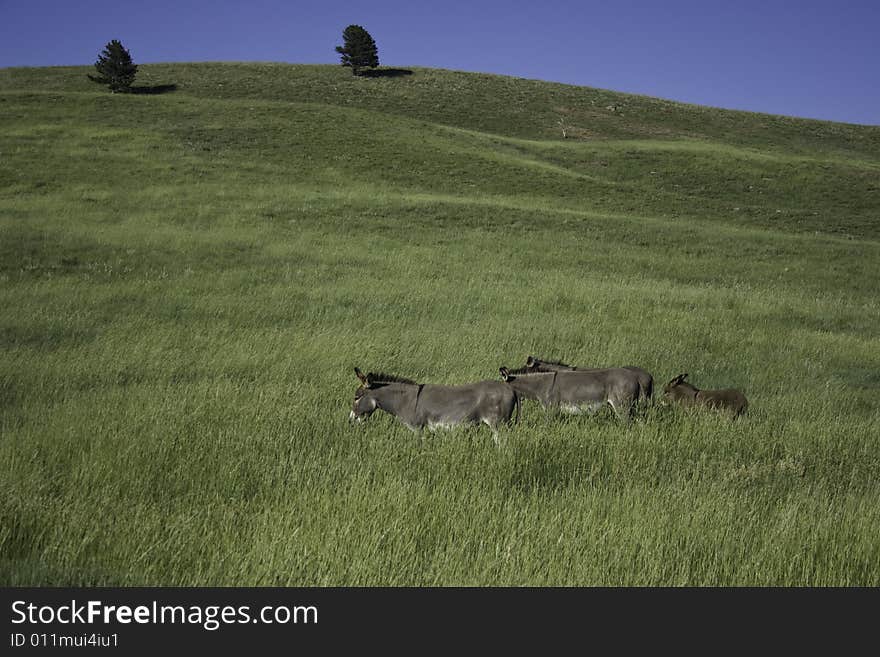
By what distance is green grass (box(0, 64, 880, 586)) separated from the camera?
4910mm

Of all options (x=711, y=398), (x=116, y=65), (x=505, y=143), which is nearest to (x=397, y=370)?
(x=711, y=398)

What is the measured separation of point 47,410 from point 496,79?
99.1 m

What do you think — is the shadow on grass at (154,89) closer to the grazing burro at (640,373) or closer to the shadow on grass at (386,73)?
the shadow on grass at (386,73)

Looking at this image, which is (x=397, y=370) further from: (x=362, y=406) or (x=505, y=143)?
(x=505, y=143)

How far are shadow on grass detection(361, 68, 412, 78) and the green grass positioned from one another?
191 feet

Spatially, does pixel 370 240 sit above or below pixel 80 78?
below

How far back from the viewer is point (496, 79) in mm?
97438

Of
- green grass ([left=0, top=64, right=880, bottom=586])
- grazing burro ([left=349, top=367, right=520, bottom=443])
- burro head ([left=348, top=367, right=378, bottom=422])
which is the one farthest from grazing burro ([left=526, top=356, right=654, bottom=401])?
burro head ([left=348, top=367, right=378, bottom=422])

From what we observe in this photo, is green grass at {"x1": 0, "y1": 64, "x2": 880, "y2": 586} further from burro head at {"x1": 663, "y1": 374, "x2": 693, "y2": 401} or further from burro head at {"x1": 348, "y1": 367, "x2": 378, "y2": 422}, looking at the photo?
burro head at {"x1": 663, "y1": 374, "x2": 693, "y2": 401}

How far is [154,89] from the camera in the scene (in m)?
75.1

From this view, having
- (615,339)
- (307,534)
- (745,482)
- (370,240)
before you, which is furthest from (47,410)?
(370,240)

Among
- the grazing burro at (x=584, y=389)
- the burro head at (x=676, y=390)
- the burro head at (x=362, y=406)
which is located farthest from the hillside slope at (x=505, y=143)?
the burro head at (x=362, y=406)
